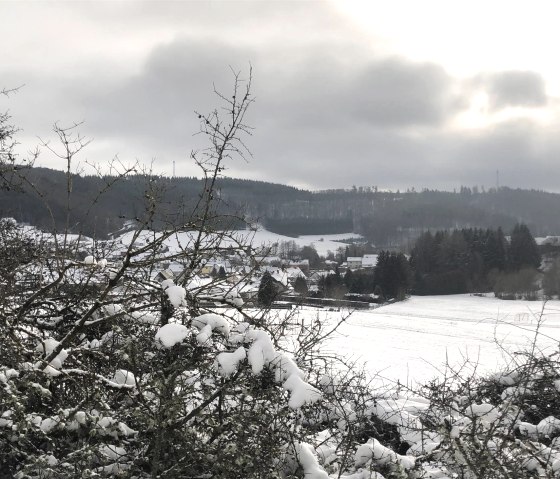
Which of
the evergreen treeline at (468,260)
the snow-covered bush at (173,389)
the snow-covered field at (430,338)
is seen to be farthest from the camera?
the evergreen treeline at (468,260)

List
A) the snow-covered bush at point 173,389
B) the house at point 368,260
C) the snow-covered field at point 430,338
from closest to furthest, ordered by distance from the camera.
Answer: the snow-covered bush at point 173,389 → the snow-covered field at point 430,338 → the house at point 368,260

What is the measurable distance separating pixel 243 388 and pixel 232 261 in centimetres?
135

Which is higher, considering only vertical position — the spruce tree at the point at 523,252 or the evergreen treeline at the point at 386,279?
the spruce tree at the point at 523,252

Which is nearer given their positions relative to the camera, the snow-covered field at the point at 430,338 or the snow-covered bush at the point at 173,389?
the snow-covered bush at the point at 173,389

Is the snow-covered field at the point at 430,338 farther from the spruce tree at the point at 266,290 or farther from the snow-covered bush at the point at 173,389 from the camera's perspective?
the snow-covered bush at the point at 173,389

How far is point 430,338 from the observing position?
111 ft

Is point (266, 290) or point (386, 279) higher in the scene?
point (266, 290)

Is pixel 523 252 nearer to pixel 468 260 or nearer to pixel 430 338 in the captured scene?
pixel 468 260

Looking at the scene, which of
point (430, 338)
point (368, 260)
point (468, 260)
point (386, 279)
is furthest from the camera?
point (368, 260)

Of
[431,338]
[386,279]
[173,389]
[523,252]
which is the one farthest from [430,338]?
[523,252]

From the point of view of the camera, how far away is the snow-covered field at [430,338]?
20016 mm

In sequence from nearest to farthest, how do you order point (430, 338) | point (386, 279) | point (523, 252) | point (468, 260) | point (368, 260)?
point (430, 338) < point (386, 279) < point (468, 260) < point (523, 252) < point (368, 260)

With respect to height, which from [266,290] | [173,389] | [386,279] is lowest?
[386,279]

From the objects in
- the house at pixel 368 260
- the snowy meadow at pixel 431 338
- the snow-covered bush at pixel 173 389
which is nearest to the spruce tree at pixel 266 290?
the snow-covered bush at pixel 173 389
